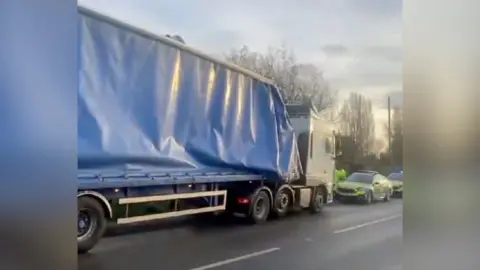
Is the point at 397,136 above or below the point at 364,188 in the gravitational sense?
above

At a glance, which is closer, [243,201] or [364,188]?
[364,188]

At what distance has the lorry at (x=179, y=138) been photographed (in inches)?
70.0

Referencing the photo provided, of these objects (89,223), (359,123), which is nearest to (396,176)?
(359,123)

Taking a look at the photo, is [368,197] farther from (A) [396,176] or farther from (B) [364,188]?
(A) [396,176]

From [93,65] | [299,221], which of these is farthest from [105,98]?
[299,221]

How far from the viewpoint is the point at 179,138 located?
1910 millimetres

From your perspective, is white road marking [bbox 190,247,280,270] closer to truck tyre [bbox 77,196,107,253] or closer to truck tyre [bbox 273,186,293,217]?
truck tyre [bbox 273,186,293,217]

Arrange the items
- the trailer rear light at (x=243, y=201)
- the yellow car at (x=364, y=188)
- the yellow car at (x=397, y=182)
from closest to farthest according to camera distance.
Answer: the yellow car at (x=397, y=182) < the yellow car at (x=364, y=188) < the trailer rear light at (x=243, y=201)

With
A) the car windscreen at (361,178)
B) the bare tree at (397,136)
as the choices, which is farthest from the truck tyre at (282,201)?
the bare tree at (397,136)

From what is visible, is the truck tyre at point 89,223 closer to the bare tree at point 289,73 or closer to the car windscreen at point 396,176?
the bare tree at point 289,73

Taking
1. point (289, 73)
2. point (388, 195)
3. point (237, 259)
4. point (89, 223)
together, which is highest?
point (289, 73)

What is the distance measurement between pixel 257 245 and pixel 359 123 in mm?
572

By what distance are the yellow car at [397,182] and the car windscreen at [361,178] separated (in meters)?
0.09

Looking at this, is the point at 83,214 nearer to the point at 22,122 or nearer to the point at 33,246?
the point at 33,246
